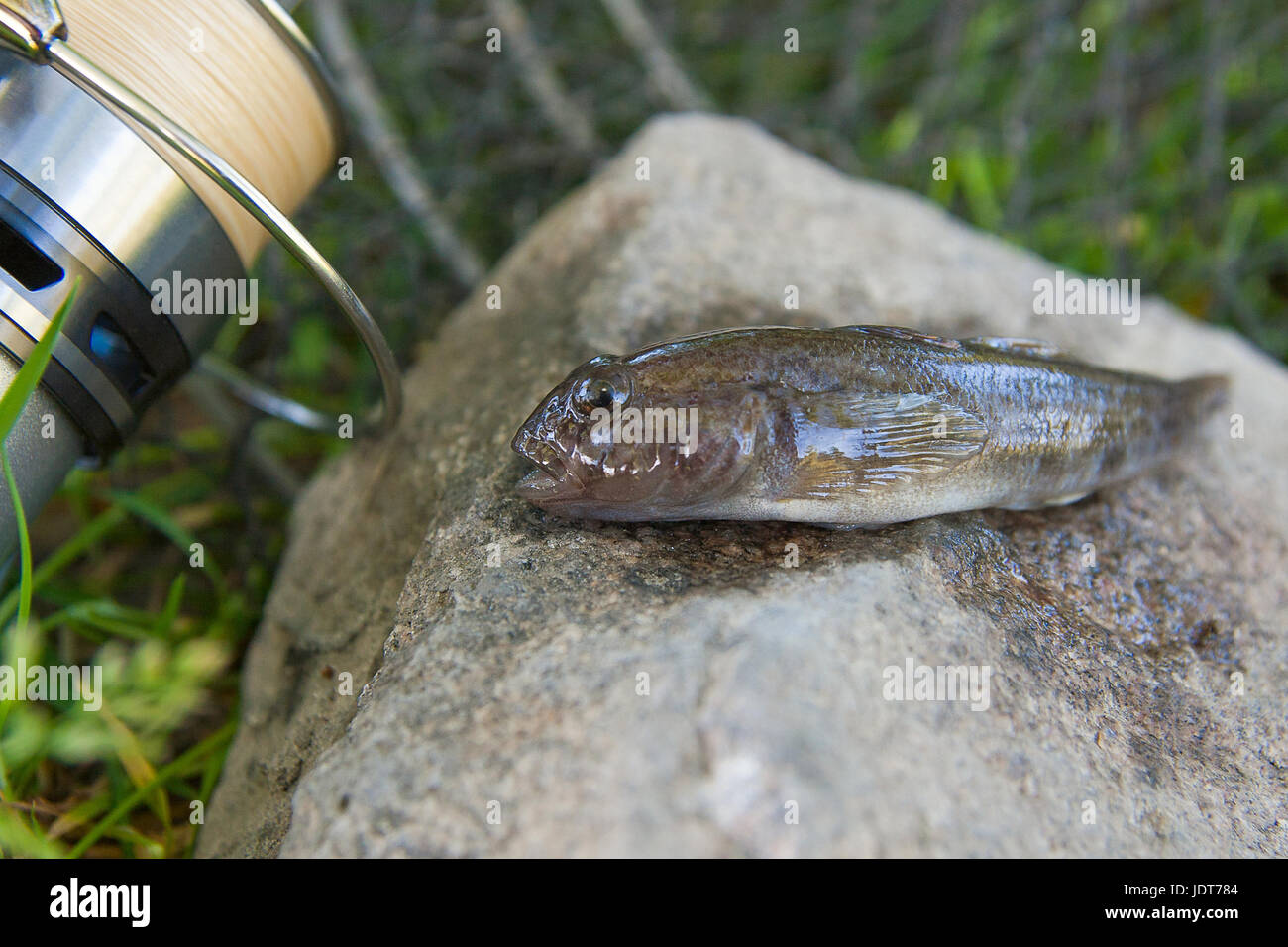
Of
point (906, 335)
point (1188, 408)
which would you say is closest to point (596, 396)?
point (906, 335)

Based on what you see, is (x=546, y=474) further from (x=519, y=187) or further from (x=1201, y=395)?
(x=519, y=187)

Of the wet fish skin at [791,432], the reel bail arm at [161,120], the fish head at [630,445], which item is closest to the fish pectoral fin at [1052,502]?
the wet fish skin at [791,432]

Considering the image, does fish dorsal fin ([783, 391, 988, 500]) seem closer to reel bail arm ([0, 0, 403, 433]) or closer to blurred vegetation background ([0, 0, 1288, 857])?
reel bail arm ([0, 0, 403, 433])

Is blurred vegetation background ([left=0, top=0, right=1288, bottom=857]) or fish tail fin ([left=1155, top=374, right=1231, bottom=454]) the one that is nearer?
fish tail fin ([left=1155, top=374, right=1231, bottom=454])

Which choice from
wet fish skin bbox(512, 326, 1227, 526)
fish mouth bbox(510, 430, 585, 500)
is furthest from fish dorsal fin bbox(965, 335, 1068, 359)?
fish mouth bbox(510, 430, 585, 500)

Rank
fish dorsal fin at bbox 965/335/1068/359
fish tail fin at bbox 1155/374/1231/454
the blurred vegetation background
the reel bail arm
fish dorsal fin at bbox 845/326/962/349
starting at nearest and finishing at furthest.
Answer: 1. the reel bail arm
2. fish dorsal fin at bbox 845/326/962/349
3. fish dorsal fin at bbox 965/335/1068/359
4. fish tail fin at bbox 1155/374/1231/454
5. the blurred vegetation background
